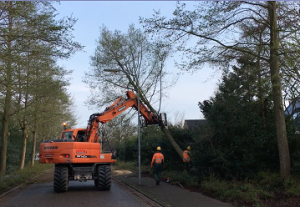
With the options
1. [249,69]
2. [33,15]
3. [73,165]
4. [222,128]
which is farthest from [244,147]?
[33,15]

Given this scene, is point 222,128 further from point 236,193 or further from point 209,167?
point 236,193

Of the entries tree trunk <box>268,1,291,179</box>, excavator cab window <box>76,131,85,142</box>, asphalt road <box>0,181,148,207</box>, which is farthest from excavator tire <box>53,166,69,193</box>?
tree trunk <box>268,1,291,179</box>

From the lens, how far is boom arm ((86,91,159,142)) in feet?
57.1

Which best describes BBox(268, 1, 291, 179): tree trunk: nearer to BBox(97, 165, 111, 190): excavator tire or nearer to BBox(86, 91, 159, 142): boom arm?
BBox(97, 165, 111, 190): excavator tire

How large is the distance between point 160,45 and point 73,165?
21.0 feet

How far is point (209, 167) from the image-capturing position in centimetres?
1603

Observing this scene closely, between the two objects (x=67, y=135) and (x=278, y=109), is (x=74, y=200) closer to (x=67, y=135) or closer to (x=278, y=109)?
(x=67, y=135)

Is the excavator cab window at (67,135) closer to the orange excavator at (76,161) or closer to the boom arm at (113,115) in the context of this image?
the boom arm at (113,115)

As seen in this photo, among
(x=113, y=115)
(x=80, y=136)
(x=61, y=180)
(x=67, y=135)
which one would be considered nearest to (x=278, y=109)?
(x=113, y=115)

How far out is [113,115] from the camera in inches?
722

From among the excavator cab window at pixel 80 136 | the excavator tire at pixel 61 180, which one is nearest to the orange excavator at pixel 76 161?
the excavator tire at pixel 61 180

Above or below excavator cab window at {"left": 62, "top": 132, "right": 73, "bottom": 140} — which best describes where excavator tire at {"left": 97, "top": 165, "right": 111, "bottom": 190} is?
below

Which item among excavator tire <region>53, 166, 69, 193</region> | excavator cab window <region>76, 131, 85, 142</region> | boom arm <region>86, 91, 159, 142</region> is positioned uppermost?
boom arm <region>86, 91, 159, 142</region>

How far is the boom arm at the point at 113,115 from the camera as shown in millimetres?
17406
